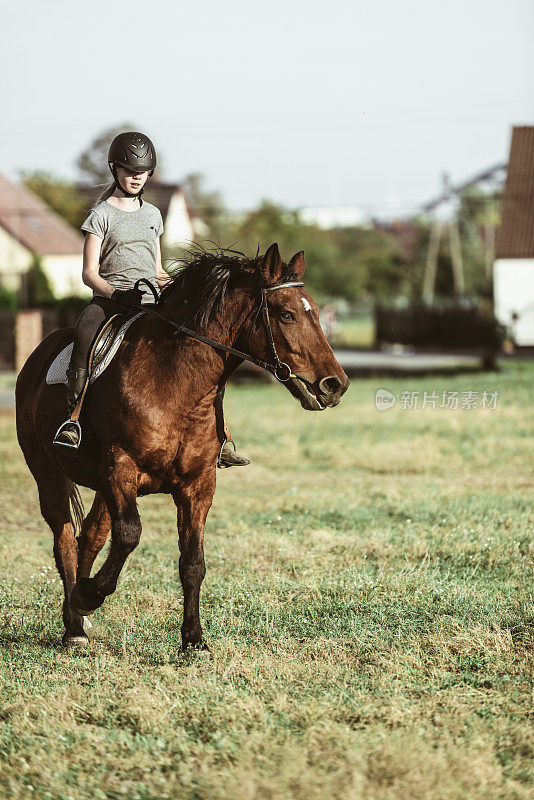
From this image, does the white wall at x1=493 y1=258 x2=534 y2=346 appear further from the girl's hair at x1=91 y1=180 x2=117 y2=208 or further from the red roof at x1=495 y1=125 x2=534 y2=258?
the girl's hair at x1=91 y1=180 x2=117 y2=208

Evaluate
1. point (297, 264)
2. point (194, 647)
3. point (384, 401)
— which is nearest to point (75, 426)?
point (194, 647)

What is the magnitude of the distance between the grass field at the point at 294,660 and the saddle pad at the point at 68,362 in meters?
1.69

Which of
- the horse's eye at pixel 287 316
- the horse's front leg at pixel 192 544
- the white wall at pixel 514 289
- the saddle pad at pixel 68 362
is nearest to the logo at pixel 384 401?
the saddle pad at pixel 68 362

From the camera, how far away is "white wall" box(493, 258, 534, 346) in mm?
43812

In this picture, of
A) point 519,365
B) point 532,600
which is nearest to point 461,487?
point 532,600

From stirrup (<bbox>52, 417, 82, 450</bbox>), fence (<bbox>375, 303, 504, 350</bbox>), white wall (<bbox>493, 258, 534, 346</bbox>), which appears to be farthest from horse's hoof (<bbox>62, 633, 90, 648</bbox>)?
white wall (<bbox>493, 258, 534, 346</bbox>)

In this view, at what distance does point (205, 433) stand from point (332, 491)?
264 inches

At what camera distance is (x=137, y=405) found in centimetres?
584

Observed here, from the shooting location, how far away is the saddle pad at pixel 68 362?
6.12 meters

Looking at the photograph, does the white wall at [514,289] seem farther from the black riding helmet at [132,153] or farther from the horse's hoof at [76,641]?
the horse's hoof at [76,641]

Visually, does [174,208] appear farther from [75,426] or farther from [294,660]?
[294,660]

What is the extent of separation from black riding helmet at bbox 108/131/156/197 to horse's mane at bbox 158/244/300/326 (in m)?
0.67

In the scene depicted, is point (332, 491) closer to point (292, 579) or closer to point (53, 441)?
point (292, 579)

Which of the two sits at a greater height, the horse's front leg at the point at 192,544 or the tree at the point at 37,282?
the horse's front leg at the point at 192,544
